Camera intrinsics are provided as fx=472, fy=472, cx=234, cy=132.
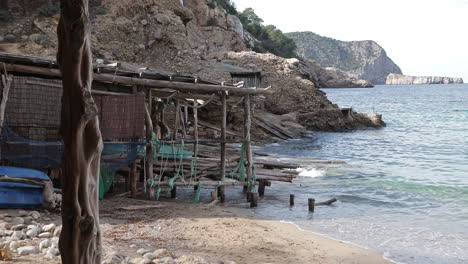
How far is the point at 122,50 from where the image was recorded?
107ft

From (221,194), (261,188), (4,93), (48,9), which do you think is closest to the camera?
(4,93)

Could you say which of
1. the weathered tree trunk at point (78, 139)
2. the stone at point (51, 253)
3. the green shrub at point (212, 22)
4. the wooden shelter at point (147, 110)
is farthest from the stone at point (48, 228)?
the green shrub at point (212, 22)

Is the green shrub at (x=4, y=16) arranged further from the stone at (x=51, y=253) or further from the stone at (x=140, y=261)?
the stone at (x=140, y=261)

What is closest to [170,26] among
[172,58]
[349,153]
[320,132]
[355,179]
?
[172,58]

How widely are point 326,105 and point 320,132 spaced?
4.57 meters

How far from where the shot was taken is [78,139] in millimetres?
3082

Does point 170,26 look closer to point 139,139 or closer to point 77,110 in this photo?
point 139,139

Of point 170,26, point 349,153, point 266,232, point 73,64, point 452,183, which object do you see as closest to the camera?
point 73,64

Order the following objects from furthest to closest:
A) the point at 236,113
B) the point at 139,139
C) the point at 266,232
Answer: the point at 236,113 < the point at 139,139 < the point at 266,232

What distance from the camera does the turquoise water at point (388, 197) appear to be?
33.5 feet

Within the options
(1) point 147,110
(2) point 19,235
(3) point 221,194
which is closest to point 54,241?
(2) point 19,235

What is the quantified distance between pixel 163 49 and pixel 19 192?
27024mm

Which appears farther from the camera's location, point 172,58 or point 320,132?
point 320,132

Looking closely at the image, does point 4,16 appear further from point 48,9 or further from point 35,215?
point 35,215
